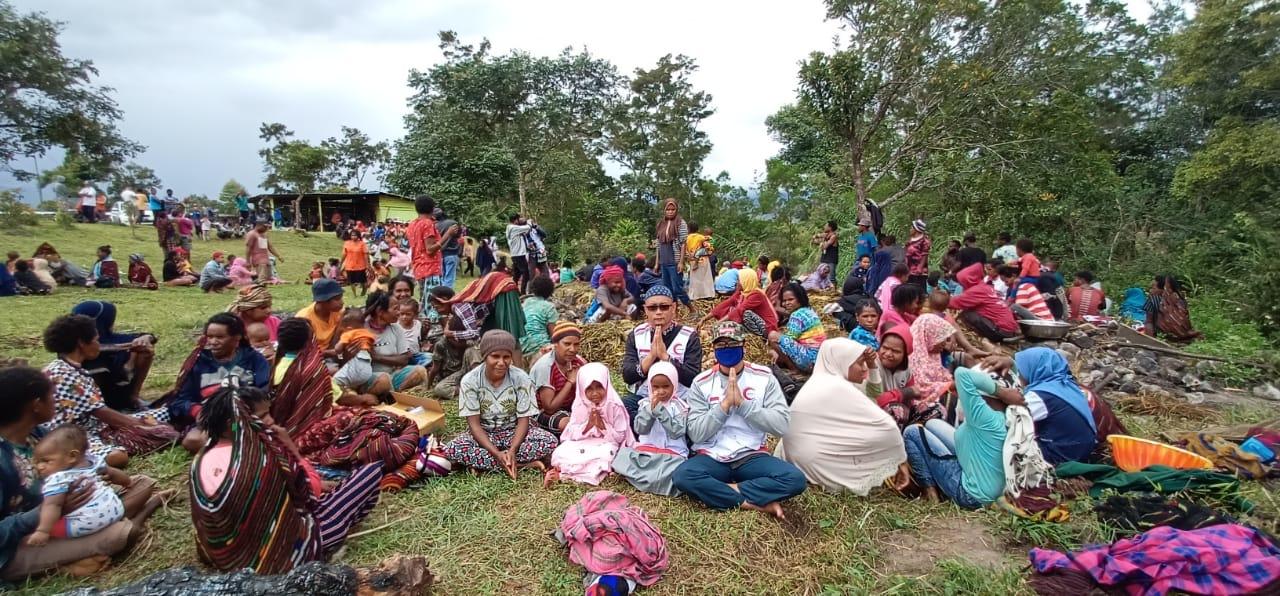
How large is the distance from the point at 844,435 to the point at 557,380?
2309 millimetres

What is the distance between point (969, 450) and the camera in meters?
3.74

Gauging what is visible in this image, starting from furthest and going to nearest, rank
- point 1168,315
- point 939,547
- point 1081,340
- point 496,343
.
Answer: point 1168,315
point 1081,340
point 496,343
point 939,547

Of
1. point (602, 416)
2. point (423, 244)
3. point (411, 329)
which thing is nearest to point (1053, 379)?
point (602, 416)

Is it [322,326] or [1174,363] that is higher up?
[322,326]

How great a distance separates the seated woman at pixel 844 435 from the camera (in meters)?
3.81

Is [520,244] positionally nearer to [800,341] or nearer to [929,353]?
[800,341]

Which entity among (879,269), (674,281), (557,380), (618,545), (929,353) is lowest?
(618,545)

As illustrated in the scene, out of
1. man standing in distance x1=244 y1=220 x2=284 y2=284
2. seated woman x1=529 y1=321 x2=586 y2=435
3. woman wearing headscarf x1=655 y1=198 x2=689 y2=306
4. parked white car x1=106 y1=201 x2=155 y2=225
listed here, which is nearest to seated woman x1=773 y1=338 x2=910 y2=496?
seated woman x1=529 y1=321 x2=586 y2=435

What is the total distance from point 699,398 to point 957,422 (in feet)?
6.56

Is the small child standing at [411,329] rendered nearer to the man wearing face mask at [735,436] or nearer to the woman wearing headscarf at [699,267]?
the man wearing face mask at [735,436]

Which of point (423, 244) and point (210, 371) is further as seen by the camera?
point (423, 244)

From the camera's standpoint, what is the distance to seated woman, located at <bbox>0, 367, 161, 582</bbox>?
2.83 metres

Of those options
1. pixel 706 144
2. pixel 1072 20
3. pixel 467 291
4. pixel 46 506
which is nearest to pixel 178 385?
pixel 46 506

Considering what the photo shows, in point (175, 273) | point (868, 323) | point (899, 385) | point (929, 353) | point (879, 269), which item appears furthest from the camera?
point (175, 273)
